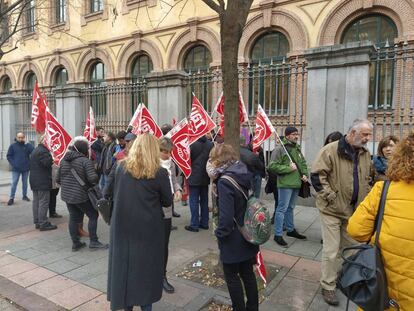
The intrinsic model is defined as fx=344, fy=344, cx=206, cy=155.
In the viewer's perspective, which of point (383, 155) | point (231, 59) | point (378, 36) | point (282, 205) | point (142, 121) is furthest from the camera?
point (378, 36)

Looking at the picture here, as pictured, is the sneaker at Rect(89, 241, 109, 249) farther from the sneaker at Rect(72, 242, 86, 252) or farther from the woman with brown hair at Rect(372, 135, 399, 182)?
the woman with brown hair at Rect(372, 135, 399, 182)

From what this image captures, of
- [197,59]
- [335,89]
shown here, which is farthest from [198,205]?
[197,59]

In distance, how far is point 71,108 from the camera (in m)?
13.1

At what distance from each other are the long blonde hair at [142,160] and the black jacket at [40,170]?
12.5 feet

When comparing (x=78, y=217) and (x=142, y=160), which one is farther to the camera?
(x=78, y=217)

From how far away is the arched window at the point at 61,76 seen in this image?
67.5ft

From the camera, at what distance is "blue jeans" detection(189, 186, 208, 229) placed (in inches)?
244

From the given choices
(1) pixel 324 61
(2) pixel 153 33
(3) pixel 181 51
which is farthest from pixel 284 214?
(2) pixel 153 33

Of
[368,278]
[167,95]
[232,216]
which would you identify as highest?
[167,95]

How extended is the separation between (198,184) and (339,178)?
2990 mm

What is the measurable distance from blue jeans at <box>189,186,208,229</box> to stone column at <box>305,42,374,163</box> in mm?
2870

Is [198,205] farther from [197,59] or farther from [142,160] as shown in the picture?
[197,59]

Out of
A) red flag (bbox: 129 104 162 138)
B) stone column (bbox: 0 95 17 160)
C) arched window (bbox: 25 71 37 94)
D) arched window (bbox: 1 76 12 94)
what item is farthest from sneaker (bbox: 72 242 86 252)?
arched window (bbox: 1 76 12 94)

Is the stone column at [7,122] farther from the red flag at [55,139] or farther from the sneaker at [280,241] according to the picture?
the sneaker at [280,241]
